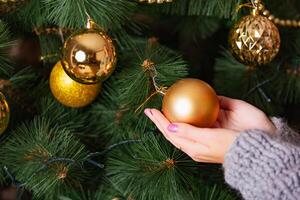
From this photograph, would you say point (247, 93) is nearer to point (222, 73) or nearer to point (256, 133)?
point (222, 73)

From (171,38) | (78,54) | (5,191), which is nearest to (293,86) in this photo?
(171,38)

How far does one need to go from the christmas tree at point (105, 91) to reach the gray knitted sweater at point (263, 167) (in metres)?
0.09

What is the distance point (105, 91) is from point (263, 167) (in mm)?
266

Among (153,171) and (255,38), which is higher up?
(255,38)

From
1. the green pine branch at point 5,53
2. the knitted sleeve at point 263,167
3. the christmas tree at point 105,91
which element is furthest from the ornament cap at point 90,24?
the knitted sleeve at point 263,167

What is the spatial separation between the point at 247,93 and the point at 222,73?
0.05 m

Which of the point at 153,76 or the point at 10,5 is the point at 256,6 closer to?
A: the point at 153,76

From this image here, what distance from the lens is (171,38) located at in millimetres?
936

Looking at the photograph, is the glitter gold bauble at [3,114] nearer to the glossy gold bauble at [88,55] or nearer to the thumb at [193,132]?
the glossy gold bauble at [88,55]

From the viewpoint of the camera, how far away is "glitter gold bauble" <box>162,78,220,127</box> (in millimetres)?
541

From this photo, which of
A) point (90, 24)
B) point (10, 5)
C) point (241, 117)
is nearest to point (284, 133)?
point (241, 117)

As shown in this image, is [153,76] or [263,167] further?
[153,76]

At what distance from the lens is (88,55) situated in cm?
55

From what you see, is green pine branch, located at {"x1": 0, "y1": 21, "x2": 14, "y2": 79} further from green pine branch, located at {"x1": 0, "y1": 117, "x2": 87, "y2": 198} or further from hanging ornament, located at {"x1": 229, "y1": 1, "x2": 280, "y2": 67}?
hanging ornament, located at {"x1": 229, "y1": 1, "x2": 280, "y2": 67}
